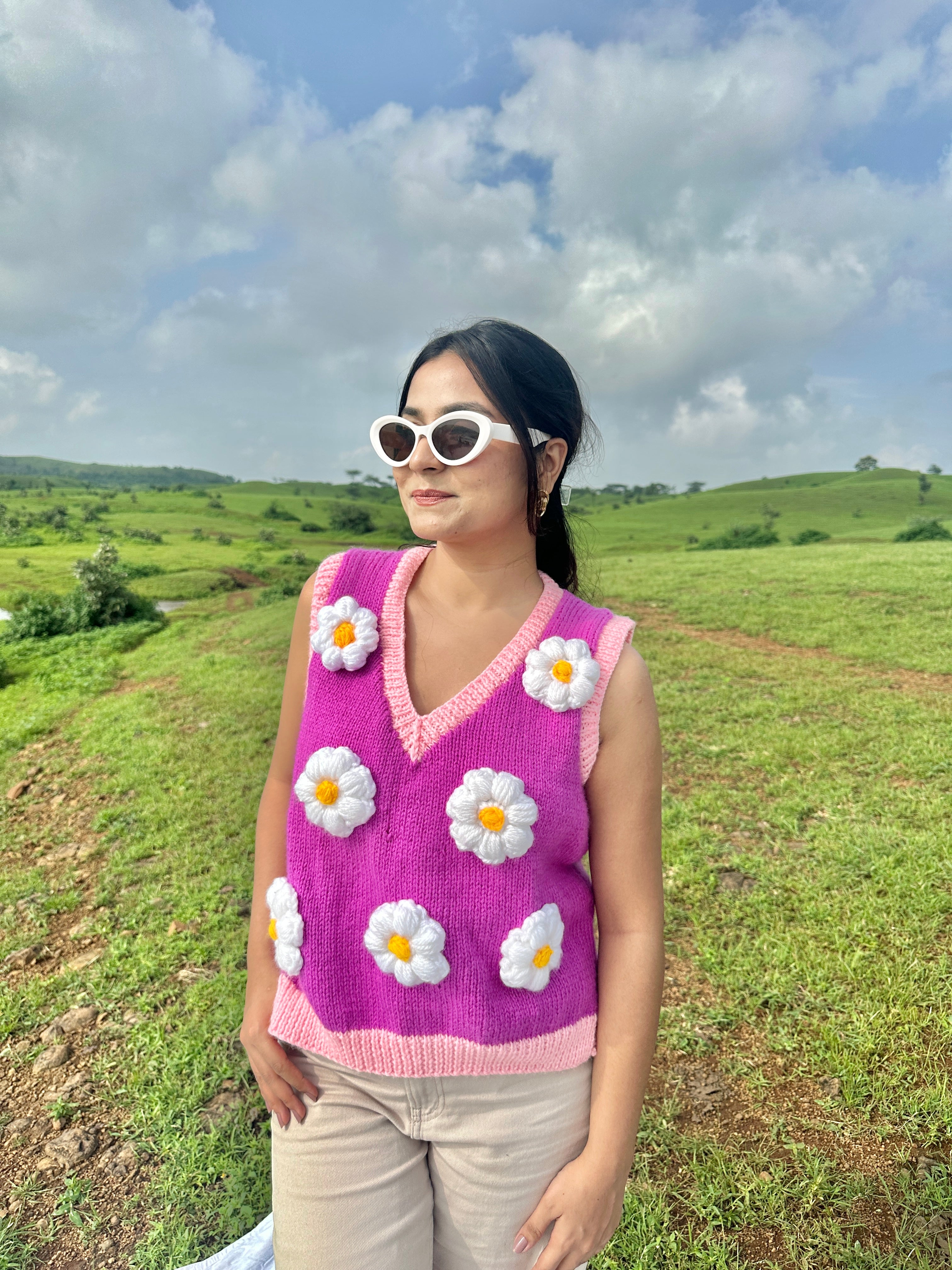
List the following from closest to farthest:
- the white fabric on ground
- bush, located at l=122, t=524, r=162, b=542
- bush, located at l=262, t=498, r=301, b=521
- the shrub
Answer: the white fabric on ground
the shrub
bush, located at l=122, t=524, r=162, b=542
bush, located at l=262, t=498, r=301, b=521

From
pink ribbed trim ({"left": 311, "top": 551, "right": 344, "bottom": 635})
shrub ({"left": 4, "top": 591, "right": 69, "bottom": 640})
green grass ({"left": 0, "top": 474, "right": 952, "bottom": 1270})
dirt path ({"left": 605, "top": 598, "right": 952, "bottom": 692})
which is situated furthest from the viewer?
shrub ({"left": 4, "top": 591, "right": 69, "bottom": 640})

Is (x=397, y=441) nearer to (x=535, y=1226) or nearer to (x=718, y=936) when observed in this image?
Result: (x=535, y=1226)

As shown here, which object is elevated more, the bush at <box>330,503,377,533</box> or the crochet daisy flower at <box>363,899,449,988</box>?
the bush at <box>330,503,377,533</box>

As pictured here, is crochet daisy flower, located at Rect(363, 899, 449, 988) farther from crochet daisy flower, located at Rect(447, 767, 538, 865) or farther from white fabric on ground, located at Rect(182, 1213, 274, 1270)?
white fabric on ground, located at Rect(182, 1213, 274, 1270)

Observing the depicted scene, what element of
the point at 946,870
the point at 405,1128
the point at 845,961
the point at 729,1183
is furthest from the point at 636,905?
the point at 946,870

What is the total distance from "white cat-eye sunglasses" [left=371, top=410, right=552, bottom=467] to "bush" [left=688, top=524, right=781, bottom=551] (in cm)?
2326

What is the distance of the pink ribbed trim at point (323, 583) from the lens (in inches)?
50.9

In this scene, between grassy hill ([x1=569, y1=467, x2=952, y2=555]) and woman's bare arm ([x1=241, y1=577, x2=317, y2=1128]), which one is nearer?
woman's bare arm ([x1=241, y1=577, x2=317, y2=1128])

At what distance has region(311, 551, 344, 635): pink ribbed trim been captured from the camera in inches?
50.9

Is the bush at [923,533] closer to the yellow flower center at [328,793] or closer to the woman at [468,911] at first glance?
the woman at [468,911]

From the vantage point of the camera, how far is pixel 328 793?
3.72 feet

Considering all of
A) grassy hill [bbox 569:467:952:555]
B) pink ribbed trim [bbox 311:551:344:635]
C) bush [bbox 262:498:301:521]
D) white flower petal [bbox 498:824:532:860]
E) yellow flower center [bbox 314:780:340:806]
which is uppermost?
grassy hill [bbox 569:467:952:555]

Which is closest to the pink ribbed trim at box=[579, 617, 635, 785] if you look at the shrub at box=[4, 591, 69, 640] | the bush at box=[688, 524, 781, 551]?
the shrub at box=[4, 591, 69, 640]

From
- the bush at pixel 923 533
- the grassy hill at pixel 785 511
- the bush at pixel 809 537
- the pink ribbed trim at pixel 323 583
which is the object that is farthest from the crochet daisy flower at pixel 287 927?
the bush at pixel 809 537
